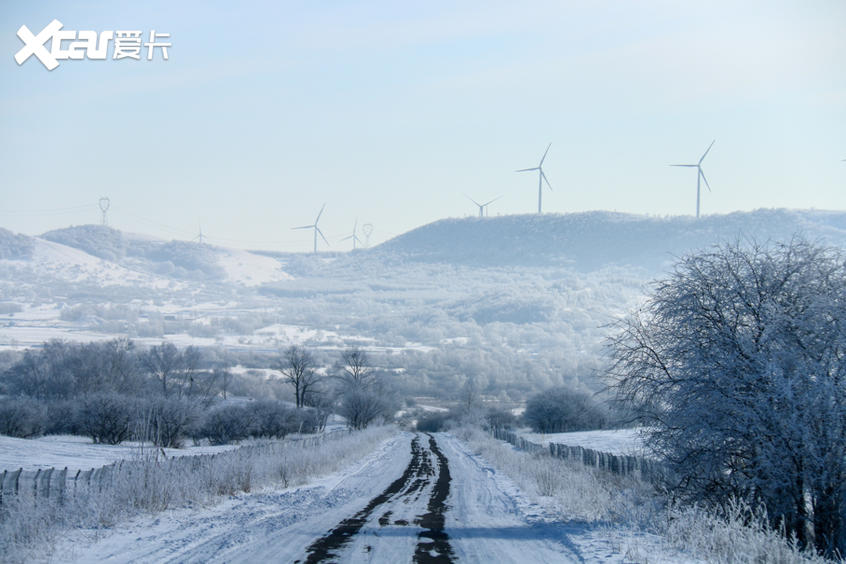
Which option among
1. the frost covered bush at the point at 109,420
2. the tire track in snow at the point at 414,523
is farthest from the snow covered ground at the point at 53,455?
the tire track in snow at the point at 414,523

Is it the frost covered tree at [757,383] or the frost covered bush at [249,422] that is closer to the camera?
the frost covered tree at [757,383]

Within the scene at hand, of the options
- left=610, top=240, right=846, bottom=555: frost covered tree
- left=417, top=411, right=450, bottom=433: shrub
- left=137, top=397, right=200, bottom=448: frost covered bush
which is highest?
left=610, top=240, right=846, bottom=555: frost covered tree

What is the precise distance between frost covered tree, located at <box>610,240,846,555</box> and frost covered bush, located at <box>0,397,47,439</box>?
47992 millimetres

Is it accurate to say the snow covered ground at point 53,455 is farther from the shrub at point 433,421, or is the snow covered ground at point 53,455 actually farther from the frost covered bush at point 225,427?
the shrub at point 433,421

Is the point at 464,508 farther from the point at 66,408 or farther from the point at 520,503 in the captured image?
the point at 66,408

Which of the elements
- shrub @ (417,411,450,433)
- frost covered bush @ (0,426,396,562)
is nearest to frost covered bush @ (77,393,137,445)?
frost covered bush @ (0,426,396,562)

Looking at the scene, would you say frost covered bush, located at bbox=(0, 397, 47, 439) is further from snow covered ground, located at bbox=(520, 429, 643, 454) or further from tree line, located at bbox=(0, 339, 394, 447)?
snow covered ground, located at bbox=(520, 429, 643, 454)

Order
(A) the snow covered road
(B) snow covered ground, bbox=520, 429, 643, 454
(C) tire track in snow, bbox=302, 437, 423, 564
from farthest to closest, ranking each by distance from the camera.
Result: 1. (B) snow covered ground, bbox=520, 429, 643, 454
2. (A) the snow covered road
3. (C) tire track in snow, bbox=302, 437, 423, 564

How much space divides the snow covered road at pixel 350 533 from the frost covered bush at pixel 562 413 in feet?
206

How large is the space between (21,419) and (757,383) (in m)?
52.2

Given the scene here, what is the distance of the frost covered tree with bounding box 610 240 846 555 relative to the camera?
1633 centimetres

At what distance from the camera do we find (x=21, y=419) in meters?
54.5

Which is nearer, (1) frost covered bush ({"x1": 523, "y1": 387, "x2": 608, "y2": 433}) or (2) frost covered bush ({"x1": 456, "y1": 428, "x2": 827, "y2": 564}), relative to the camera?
(2) frost covered bush ({"x1": 456, "y1": 428, "x2": 827, "y2": 564})

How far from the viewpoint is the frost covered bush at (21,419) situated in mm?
53500
